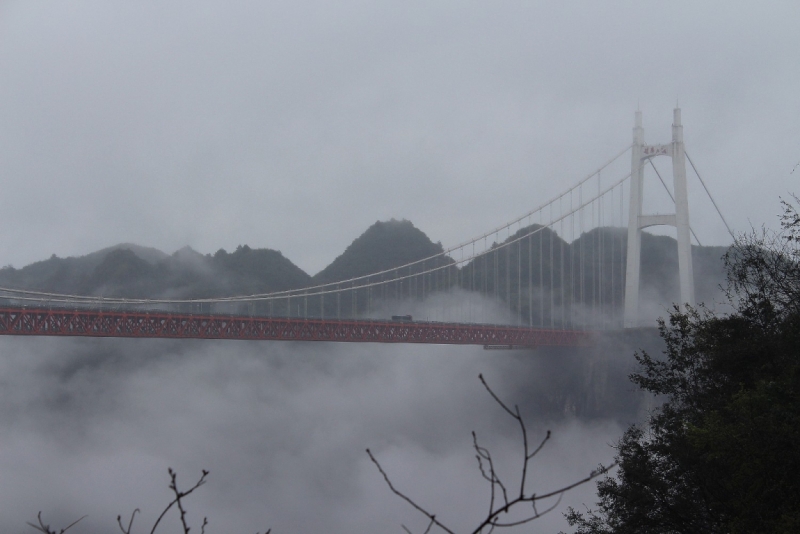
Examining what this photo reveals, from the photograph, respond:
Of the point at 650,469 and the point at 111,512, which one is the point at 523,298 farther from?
the point at 650,469

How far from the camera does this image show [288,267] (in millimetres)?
82188

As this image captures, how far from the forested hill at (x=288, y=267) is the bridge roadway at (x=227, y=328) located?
113 feet

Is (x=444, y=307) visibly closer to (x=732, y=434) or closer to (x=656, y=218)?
(x=656, y=218)

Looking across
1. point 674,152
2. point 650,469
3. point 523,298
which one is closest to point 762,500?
point 650,469

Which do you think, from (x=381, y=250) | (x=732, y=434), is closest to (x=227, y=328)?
(x=732, y=434)

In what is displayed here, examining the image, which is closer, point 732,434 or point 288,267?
point 732,434

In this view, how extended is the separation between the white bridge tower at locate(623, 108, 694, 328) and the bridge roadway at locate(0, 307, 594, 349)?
10961mm

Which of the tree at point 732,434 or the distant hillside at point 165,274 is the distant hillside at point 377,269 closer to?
the distant hillside at point 165,274

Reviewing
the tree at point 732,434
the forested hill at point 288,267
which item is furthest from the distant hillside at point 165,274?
the tree at point 732,434

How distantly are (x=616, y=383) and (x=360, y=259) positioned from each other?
36.8 meters

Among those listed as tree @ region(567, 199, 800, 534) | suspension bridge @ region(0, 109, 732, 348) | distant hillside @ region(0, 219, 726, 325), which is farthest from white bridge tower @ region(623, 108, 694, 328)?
tree @ region(567, 199, 800, 534)

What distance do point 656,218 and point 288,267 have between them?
134ft

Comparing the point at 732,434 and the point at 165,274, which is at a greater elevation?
the point at 165,274

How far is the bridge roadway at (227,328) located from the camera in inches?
1165
